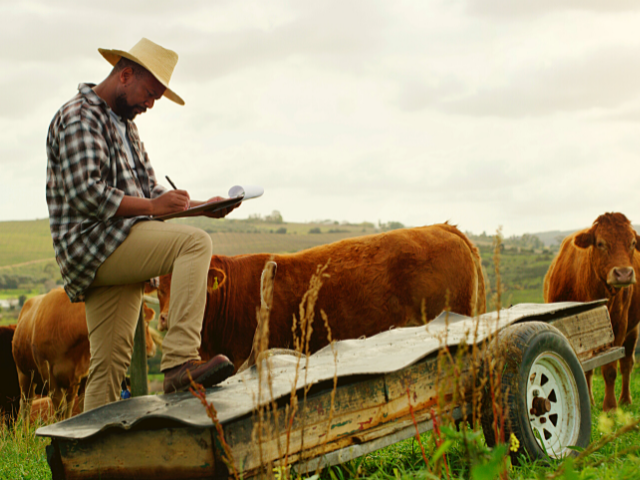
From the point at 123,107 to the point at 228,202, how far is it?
0.89m

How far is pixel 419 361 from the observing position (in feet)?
9.26

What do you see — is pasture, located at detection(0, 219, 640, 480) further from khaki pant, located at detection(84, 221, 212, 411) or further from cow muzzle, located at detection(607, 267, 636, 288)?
cow muzzle, located at detection(607, 267, 636, 288)

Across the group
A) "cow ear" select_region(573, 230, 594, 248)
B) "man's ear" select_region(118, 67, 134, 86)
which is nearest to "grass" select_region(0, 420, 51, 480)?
"man's ear" select_region(118, 67, 134, 86)

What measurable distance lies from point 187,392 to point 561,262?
23.3 feet

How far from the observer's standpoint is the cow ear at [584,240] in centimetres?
744

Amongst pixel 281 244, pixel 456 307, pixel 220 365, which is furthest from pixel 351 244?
pixel 281 244

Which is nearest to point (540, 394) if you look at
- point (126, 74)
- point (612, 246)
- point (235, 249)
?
point (126, 74)

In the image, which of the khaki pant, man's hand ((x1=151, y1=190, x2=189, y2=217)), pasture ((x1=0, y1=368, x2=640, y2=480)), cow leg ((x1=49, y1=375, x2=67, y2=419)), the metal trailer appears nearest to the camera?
pasture ((x1=0, y1=368, x2=640, y2=480))

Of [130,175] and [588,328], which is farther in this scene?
[588,328]

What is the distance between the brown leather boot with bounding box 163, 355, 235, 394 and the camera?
2.60 metres

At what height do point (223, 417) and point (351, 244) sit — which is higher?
point (351, 244)

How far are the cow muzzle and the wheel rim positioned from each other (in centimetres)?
426

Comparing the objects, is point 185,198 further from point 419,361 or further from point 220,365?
point 419,361

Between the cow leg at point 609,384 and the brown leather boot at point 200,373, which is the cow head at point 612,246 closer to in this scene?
the cow leg at point 609,384
